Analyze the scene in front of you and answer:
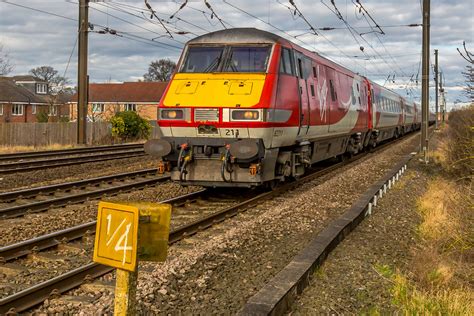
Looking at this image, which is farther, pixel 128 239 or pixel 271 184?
pixel 271 184

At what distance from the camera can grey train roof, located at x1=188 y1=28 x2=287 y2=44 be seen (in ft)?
36.9

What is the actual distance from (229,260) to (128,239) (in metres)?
3.71

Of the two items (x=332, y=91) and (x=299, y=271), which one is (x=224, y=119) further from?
(x=332, y=91)

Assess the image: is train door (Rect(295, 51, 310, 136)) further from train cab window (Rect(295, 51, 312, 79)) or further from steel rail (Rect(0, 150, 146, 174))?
steel rail (Rect(0, 150, 146, 174))

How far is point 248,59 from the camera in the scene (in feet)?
36.8

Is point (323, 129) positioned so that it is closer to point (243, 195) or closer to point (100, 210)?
point (243, 195)

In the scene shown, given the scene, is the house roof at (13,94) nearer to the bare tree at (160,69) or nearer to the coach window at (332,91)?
the bare tree at (160,69)

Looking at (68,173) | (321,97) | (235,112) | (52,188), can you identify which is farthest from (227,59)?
(68,173)

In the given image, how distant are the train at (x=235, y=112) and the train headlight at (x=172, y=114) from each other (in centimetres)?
2

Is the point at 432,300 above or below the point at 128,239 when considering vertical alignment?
below

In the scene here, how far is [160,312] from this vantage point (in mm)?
4961

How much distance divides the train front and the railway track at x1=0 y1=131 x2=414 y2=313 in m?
0.59

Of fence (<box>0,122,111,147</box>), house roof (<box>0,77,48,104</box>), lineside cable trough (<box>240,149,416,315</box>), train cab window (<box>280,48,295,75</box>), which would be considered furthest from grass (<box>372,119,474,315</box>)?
house roof (<box>0,77,48,104</box>)

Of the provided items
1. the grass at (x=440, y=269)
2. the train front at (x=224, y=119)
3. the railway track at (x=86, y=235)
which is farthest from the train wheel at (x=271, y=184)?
the grass at (x=440, y=269)
